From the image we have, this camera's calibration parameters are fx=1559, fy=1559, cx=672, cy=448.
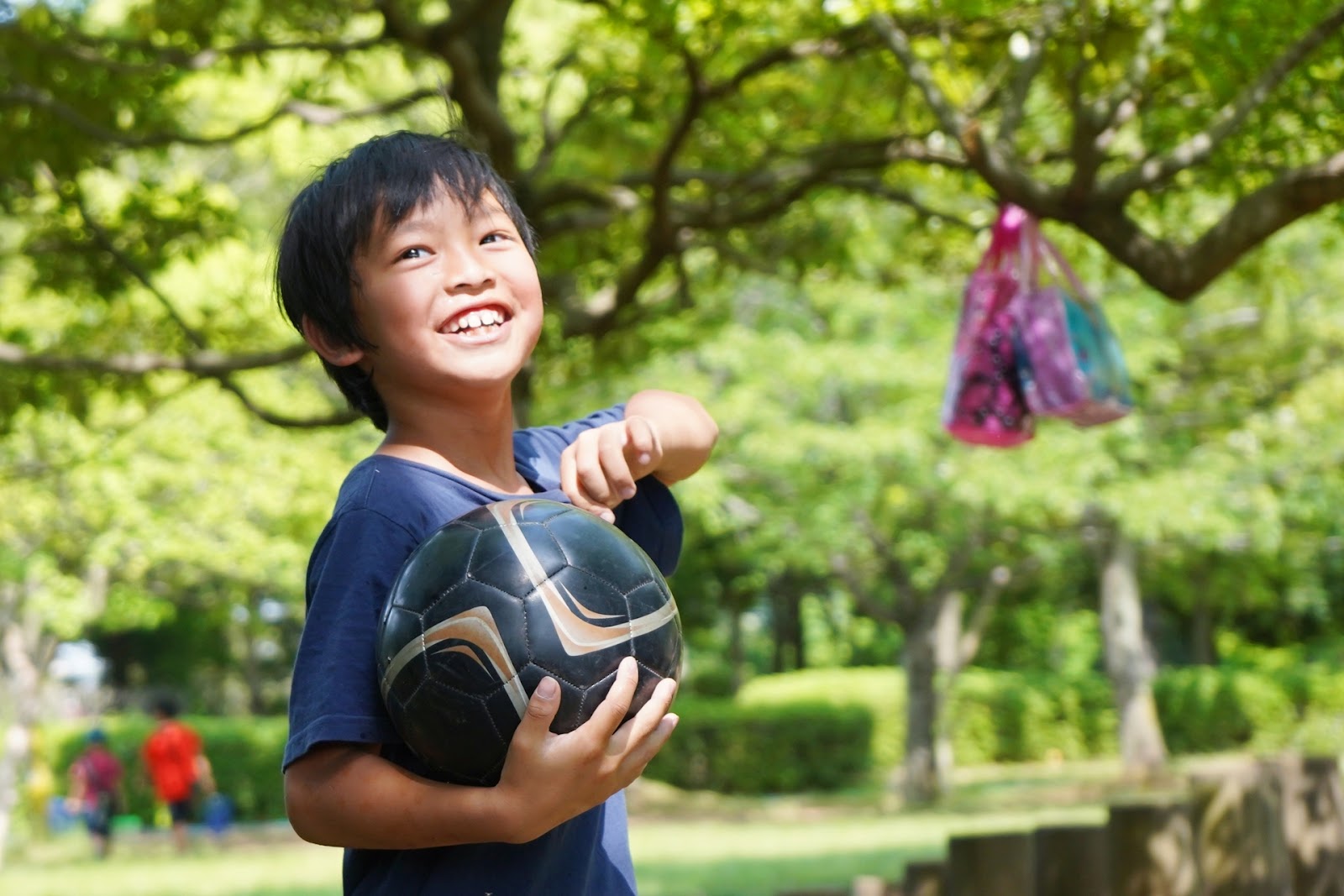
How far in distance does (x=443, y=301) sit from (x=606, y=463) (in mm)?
369

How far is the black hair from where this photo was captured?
2.29 metres

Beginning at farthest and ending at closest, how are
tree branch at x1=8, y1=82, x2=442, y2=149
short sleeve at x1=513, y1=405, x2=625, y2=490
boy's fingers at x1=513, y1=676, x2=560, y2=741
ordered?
1. tree branch at x1=8, y1=82, x2=442, y2=149
2. short sleeve at x1=513, y1=405, x2=625, y2=490
3. boy's fingers at x1=513, y1=676, x2=560, y2=741

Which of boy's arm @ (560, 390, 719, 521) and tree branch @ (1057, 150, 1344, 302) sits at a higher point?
tree branch @ (1057, 150, 1344, 302)

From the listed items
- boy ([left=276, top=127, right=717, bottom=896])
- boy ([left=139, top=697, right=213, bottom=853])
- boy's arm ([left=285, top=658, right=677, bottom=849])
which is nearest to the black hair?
boy ([left=276, top=127, right=717, bottom=896])

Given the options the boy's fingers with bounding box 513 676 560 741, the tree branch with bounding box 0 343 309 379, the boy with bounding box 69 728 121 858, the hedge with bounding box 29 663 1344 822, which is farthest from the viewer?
the hedge with bounding box 29 663 1344 822

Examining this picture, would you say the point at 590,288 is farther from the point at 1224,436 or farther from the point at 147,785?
the point at 147,785

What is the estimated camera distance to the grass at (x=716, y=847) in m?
13.8

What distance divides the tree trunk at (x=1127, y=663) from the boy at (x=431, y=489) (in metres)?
21.6

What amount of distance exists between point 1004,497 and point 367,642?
17.1m

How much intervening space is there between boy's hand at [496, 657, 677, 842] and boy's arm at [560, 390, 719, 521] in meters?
0.47

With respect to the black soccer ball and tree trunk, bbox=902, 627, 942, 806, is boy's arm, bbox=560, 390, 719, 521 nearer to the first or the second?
the black soccer ball

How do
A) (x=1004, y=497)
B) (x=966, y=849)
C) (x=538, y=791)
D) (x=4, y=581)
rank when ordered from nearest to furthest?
(x=538, y=791), (x=966, y=849), (x=1004, y=497), (x=4, y=581)

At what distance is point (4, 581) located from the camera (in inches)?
806

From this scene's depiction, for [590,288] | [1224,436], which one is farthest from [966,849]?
[1224,436]
